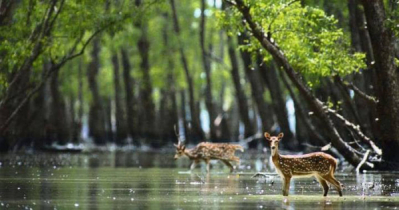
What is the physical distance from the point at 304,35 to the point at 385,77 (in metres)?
3.00

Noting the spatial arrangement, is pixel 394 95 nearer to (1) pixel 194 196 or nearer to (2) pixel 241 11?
(2) pixel 241 11

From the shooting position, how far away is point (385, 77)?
90.7 ft

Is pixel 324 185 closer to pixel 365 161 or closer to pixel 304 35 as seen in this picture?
pixel 365 161

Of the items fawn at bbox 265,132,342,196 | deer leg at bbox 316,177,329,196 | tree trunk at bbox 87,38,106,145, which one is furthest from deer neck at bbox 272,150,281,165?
tree trunk at bbox 87,38,106,145

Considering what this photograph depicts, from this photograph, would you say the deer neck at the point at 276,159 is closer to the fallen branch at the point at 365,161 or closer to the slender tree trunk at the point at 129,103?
the fallen branch at the point at 365,161

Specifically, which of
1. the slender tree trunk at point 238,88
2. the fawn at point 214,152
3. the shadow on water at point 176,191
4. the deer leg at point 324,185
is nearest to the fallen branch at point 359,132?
the shadow on water at point 176,191

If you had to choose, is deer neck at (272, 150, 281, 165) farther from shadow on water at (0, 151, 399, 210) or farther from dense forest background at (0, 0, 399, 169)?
dense forest background at (0, 0, 399, 169)

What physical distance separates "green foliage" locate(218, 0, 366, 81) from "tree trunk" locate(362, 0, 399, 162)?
94 cm

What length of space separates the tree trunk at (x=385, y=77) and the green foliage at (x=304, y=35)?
3.07ft

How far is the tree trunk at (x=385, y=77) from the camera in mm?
27250

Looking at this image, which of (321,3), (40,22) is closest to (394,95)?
(321,3)

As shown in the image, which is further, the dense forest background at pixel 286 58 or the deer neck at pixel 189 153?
the deer neck at pixel 189 153

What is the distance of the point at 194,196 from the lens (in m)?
18.6

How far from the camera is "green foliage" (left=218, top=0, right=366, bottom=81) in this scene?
94.2 ft
